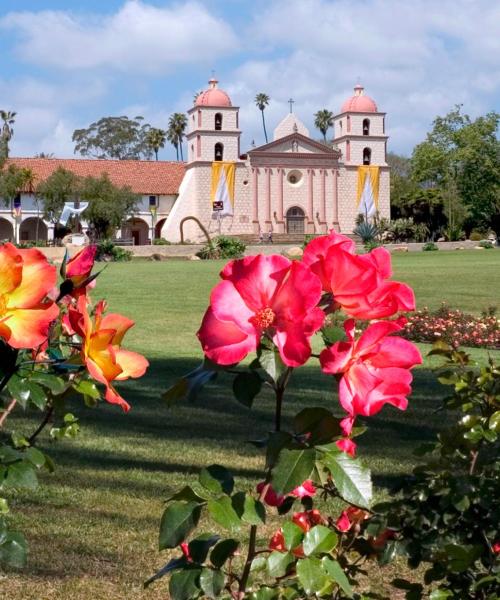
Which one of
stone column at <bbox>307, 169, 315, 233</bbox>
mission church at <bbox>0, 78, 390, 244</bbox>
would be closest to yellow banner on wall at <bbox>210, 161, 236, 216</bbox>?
mission church at <bbox>0, 78, 390, 244</bbox>

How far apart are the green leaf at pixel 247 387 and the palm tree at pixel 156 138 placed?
83.7 m

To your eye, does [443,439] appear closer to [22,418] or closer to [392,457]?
[392,457]

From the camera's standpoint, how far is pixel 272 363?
4.22 feet

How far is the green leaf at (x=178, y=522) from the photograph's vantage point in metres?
1.33

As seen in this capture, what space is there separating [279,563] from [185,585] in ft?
0.58

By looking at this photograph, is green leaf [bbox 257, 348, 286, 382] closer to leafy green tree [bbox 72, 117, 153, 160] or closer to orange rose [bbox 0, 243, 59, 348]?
orange rose [bbox 0, 243, 59, 348]

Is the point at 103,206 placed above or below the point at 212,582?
above

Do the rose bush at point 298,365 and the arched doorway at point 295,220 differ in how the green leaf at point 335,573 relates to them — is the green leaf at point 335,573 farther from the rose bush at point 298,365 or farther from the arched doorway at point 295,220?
the arched doorway at point 295,220

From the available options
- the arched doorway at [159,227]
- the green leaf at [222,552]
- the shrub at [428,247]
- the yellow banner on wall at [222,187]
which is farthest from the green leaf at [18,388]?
the arched doorway at [159,227]

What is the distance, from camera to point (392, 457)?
567 cm

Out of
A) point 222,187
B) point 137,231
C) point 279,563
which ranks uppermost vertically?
point 222,187

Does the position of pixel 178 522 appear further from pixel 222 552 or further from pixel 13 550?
pixel 13 550

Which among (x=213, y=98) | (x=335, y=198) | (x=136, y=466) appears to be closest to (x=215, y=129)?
(x=213, y=98)

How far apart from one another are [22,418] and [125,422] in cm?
67
